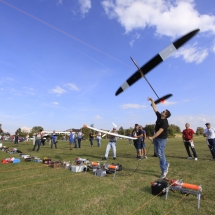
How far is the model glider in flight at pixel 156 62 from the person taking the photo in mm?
7844

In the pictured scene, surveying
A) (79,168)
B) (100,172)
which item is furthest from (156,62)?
(79,168)

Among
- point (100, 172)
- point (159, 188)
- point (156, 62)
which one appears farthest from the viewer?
point (156, 62)

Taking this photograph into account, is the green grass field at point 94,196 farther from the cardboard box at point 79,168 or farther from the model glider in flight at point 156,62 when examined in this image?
the model glider in flight at point 156,62

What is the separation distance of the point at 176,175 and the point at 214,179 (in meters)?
1.18

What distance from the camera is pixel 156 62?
28.5ft

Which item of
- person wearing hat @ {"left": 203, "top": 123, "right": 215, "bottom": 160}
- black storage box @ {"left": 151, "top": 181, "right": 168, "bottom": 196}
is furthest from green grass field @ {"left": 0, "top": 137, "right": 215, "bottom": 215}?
person wearing hat @ {"left": 203, "top": 123, "right": 215, "bottom": 160}

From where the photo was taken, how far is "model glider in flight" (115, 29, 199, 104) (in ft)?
25.7

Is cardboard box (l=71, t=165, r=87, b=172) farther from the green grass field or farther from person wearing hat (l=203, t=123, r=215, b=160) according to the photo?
person wearing hat (l=203, t=123, r=215, b=160)

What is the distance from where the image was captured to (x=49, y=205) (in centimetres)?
387

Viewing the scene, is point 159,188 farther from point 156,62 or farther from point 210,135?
point 210,135

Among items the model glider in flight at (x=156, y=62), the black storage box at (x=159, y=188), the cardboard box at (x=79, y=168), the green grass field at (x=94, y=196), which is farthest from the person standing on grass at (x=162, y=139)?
the model glider in flight at (x=156, y=62)

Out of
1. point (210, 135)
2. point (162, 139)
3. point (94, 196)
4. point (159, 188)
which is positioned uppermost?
point (210, 135)

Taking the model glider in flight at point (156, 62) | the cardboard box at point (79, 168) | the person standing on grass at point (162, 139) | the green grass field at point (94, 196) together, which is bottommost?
the green grass field at point (94, 196)

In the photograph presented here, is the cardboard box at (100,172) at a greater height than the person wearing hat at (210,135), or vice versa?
the person wearing hat at (210,135)
